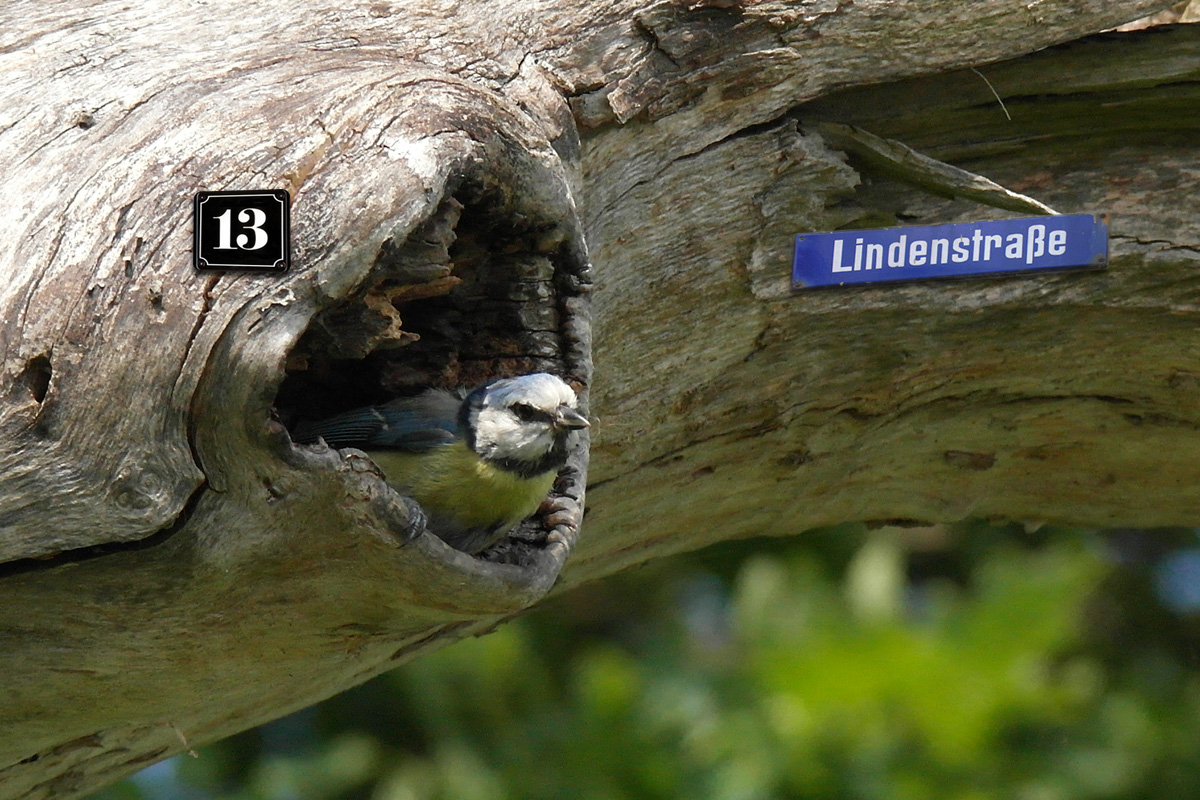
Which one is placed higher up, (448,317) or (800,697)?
(448,317)

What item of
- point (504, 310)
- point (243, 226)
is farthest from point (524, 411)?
point (243, 226)

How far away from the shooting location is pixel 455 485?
110 inches

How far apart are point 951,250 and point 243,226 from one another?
1.64 m

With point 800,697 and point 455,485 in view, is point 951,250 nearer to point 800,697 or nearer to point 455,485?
point 455,485

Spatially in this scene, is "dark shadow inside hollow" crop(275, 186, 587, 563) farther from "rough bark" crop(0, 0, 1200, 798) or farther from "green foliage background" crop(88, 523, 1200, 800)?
"green foliage background" crop(88, 523, 1200, 800)

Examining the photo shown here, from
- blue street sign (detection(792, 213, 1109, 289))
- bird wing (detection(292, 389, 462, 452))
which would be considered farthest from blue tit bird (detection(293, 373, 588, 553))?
blue street sign (detection(792, 213, 1109, 289))

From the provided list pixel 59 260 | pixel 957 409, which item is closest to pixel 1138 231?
pixel 957 409

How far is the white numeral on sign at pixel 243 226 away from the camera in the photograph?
191 cm

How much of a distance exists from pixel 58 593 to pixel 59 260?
0.55m

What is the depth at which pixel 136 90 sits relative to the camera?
7.15ft

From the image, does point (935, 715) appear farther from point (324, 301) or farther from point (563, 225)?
point (324, 301)

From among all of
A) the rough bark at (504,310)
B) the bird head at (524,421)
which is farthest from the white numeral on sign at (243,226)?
the bird head at (524,421)

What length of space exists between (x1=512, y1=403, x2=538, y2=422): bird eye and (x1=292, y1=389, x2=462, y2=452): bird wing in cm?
19

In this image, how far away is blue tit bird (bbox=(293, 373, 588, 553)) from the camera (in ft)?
8.86
